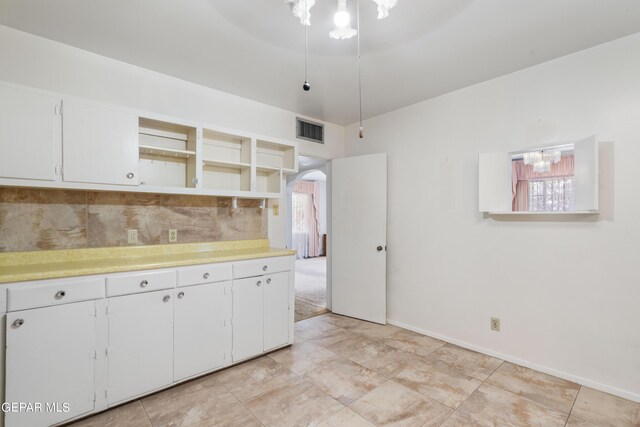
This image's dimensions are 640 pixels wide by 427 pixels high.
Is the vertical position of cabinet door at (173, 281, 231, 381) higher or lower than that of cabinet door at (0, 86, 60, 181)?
lower

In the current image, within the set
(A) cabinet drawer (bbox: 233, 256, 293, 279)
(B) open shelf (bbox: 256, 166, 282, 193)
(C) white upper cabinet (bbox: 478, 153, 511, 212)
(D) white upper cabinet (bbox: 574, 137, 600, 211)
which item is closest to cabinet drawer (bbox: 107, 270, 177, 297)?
(A) cabinet drawer (bbox: 233, 256, 293, 279)

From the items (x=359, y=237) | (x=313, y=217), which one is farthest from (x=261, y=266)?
(x=313, y=217)

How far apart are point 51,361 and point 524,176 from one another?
3617 mm

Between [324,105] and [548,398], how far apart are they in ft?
10.5

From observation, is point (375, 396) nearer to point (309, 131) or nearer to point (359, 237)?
point (359, 237)

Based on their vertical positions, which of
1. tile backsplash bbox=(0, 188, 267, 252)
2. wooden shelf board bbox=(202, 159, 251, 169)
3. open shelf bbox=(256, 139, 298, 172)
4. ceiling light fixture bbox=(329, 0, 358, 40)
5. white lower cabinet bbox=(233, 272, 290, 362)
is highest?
ceiling light fixture bbox=(329, 0, 358, 40)

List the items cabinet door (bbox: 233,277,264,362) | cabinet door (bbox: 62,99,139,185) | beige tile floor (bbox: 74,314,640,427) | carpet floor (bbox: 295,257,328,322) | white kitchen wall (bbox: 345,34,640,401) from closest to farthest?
beige tile floor (bbox: 74,314,640,427) → cabinet door (bbox: 62,99,139,185) → white kitchen wall (bbox: 345,34,640,401) → cabinet door (bbox: 233,277,264,362) → carpet floor (bbox: 295,257,328,322)

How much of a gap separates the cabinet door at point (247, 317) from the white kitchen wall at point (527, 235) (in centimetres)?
165

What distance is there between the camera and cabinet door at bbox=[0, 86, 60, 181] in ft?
5.92

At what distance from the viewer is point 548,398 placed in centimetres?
208

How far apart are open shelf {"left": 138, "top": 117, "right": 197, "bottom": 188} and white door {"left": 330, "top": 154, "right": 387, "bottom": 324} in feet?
6.13

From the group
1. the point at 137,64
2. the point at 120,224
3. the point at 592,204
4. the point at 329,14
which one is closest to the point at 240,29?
the point at 329,14

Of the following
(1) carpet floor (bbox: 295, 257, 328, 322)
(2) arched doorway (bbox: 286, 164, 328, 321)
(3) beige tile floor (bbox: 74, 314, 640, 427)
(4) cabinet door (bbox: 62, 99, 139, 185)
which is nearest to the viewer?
(3) beige tile floor (bbox: 74, 314, 640, 427)

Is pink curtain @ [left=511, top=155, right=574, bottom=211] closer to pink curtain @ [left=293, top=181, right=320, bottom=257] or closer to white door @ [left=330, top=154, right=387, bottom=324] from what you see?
white door @ [left=330, top=154, right=387, bottom=324]
